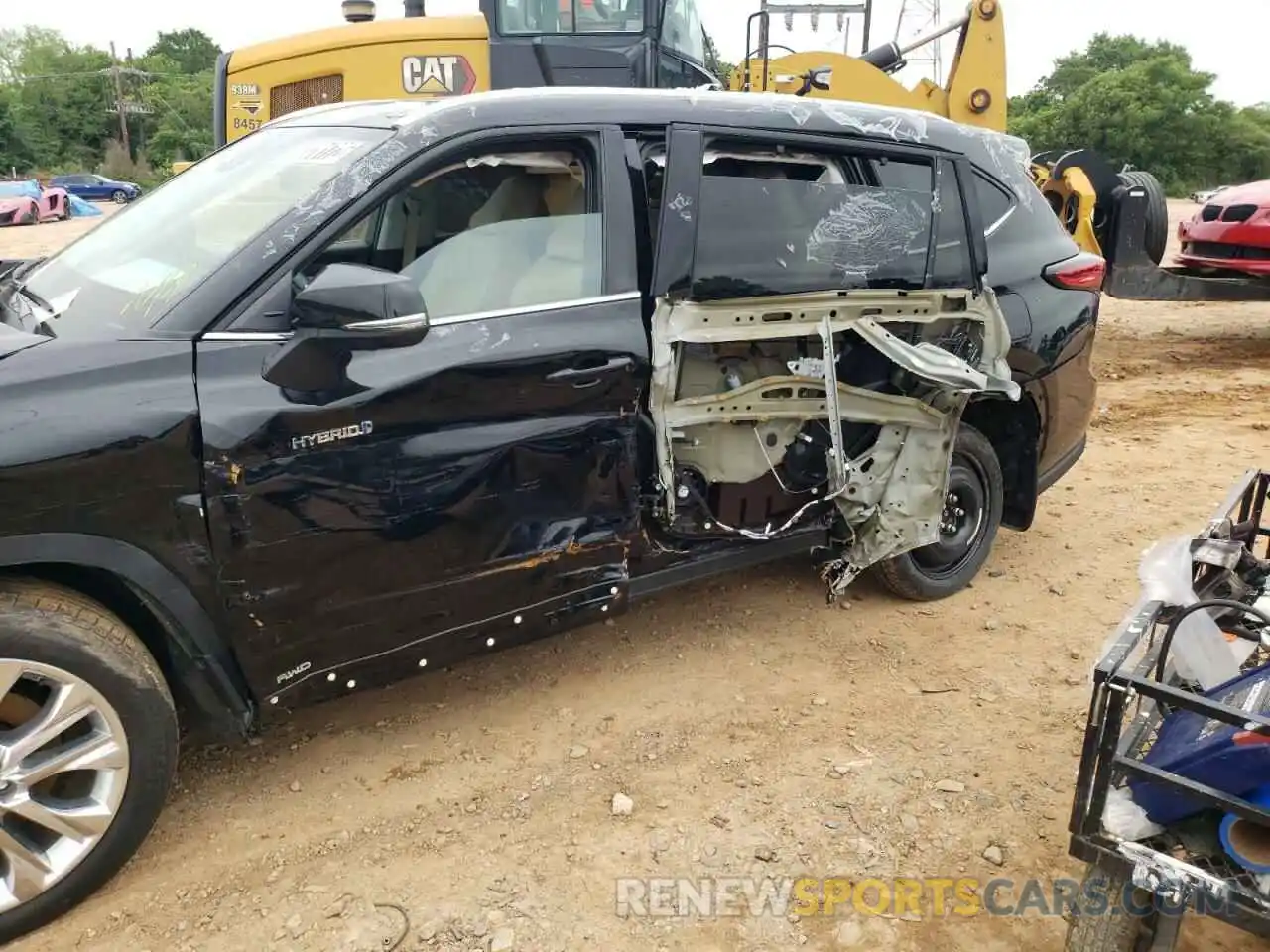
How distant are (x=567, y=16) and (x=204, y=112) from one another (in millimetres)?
58827

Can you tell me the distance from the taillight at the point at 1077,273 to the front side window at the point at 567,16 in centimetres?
401

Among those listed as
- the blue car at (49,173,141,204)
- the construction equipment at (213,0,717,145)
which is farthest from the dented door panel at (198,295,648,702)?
the blue car at (49,173,141,204)

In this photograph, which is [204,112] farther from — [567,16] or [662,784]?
[662,784]

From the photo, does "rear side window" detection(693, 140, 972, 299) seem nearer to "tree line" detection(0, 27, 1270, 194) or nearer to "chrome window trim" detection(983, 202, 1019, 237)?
"chrome window trim" detection(983, 202, 1019, 237)

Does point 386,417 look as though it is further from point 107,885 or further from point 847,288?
point 847,288

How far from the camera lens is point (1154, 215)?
29.3 feet

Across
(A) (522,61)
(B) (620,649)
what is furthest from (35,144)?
(B) (620,649)

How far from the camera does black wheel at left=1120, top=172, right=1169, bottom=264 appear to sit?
8.90 m

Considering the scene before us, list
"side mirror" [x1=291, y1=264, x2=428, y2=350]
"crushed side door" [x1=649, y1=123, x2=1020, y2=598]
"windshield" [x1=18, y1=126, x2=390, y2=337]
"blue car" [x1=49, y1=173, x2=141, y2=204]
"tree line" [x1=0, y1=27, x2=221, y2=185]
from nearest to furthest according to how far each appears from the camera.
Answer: "side mirror" [x1=291, y1=264, x2=428, y2=350] < "windshield" [x1=18, y1=126, x2=390, y2=337] < "crushed side door" [x1=649, y1=123, x2=1020, y2=598] < "blue car" [x1=49, y1=173, x2=141, y2=204] < "tree line" [x1=0, y1=27, x2=221, y2=185]

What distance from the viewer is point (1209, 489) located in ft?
18.1

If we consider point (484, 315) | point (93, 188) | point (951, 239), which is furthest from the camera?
point (93, 188)

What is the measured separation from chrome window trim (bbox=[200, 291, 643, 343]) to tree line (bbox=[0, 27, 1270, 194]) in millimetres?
23574

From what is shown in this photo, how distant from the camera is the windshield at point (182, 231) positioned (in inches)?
101

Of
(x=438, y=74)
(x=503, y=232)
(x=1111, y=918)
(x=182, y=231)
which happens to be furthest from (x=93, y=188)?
(x=1111, y=918)
